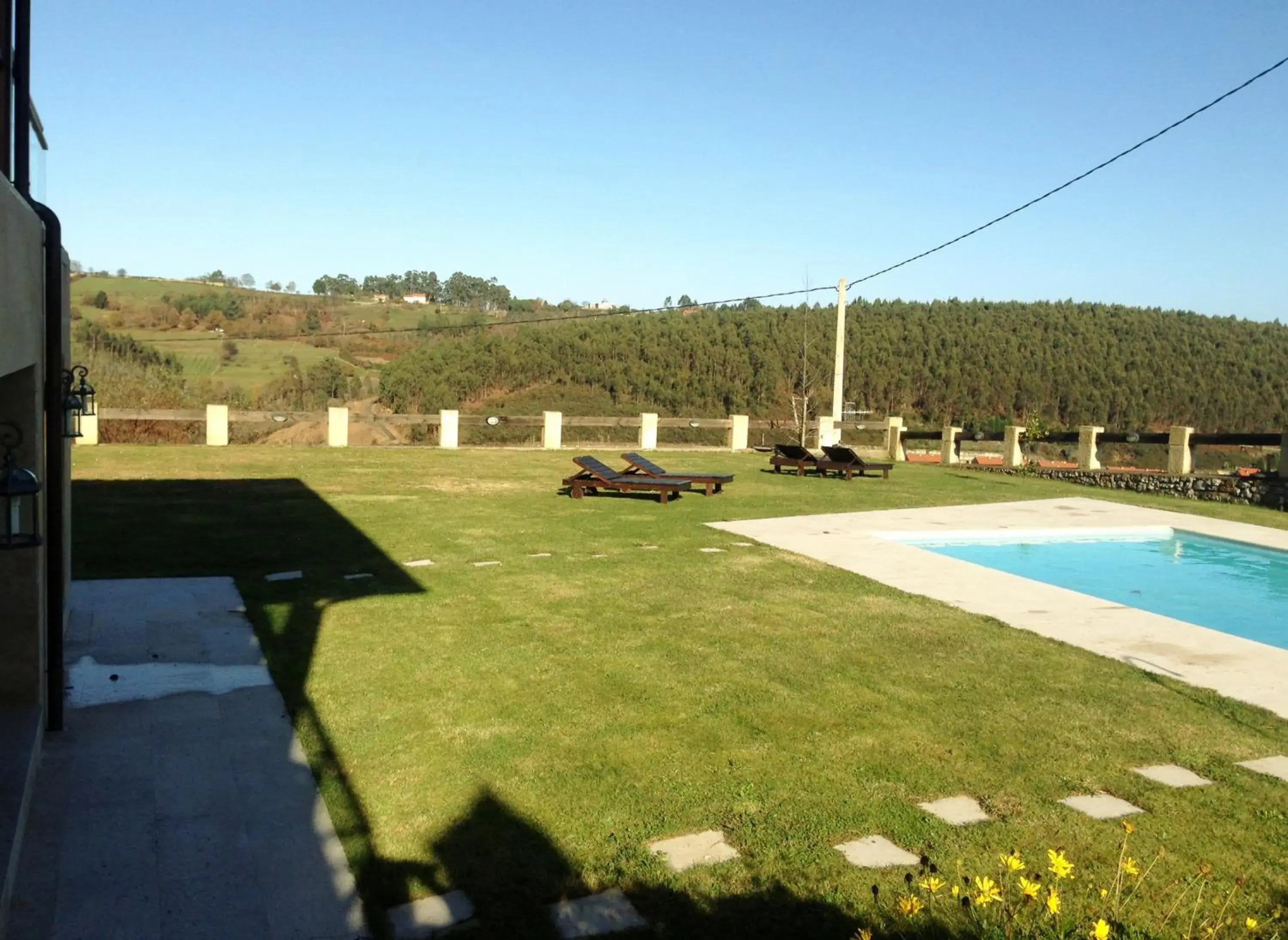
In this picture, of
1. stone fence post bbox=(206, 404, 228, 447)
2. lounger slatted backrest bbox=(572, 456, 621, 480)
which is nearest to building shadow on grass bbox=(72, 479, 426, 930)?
lounger slatted backrest bbox=(572, 456, 621, 480)

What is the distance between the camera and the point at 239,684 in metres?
5.23

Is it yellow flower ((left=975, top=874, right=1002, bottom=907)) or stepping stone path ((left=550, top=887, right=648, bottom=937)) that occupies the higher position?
yellow flower ((left=975, top=874, right=1002, bottom=907))

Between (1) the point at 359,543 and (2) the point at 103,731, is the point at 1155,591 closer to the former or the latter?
(1) the point at 359,543

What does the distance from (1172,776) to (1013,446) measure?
1780 cm

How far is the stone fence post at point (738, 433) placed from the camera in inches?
938

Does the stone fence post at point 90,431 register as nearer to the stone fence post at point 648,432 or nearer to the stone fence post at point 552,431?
the stone fence post at point 552,431

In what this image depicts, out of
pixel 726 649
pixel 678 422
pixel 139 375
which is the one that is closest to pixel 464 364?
pixel 139 375

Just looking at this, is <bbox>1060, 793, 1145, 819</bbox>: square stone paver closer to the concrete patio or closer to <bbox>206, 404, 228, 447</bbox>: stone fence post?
the concrete patio

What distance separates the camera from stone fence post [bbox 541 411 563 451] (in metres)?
22.0

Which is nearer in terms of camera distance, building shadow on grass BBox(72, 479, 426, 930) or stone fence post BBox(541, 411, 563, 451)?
building shadow on grass BBox(72, 479, 426, 930)

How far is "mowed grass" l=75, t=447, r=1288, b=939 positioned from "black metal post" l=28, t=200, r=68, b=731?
106 centimetres

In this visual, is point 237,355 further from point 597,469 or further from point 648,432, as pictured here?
point 597,469

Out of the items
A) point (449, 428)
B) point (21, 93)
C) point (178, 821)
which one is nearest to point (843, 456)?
point (449, 428)

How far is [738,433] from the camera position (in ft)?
78.5
